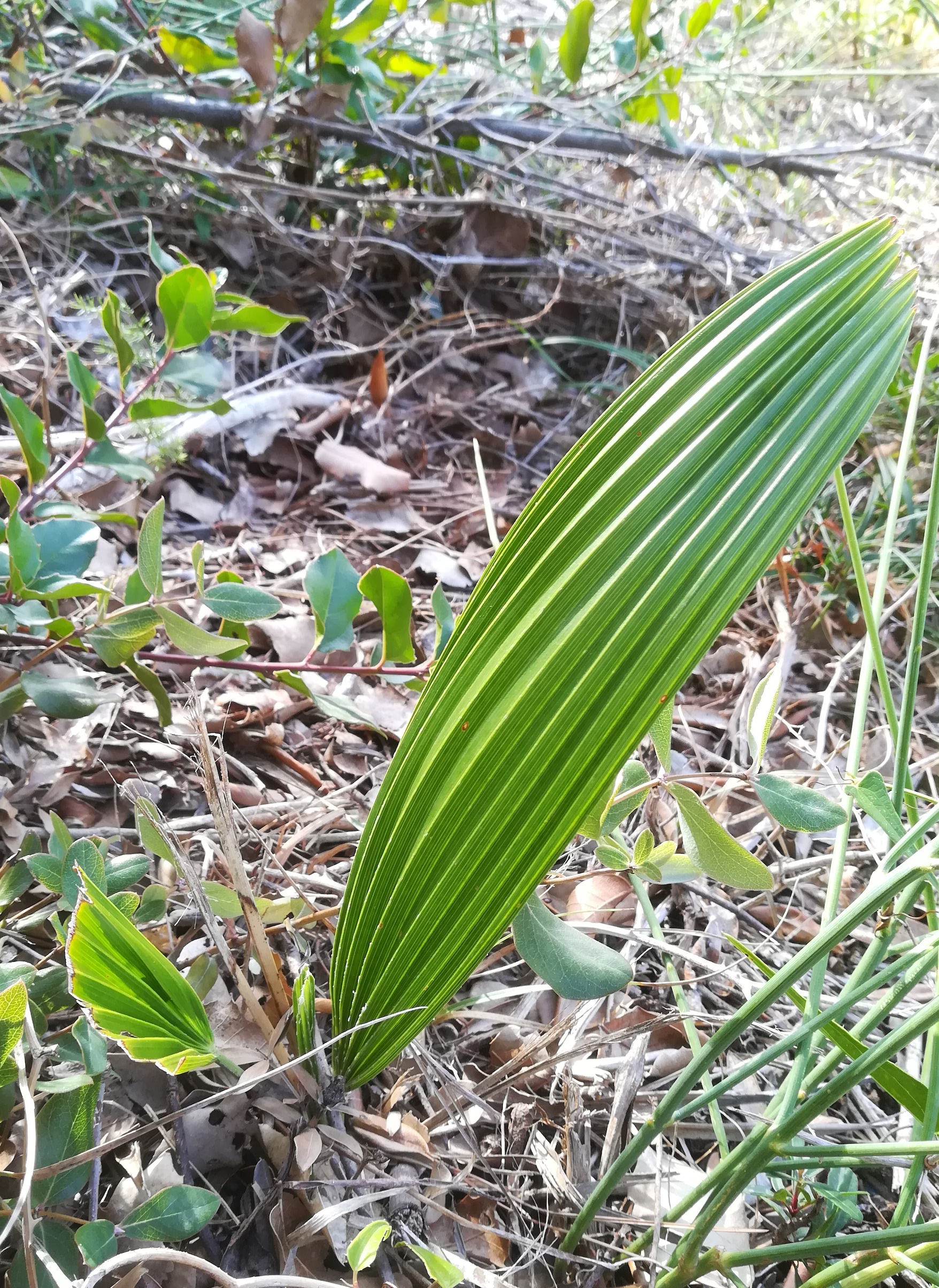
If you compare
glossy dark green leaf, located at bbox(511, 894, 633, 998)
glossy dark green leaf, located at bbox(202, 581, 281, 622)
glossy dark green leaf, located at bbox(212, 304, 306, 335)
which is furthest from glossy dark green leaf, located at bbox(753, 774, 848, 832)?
glossy dark green leaf, located at bbox(212, 304, 306, 335)

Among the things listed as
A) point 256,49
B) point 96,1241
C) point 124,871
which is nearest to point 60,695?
point 124,871

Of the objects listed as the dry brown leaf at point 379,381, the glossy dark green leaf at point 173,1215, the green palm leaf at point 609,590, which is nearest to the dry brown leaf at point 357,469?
the dry brown leaf at point 379,381

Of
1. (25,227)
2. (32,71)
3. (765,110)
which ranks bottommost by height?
(25,227)

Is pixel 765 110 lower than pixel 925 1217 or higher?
higher

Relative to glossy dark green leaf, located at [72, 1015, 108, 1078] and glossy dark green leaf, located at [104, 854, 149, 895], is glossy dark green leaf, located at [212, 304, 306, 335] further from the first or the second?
glossy dark green leaf, located at [72, 1015, 108, 1078]

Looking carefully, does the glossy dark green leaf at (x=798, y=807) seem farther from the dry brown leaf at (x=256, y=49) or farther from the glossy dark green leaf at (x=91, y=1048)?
the dry brown leaf at (x=256, y=49)

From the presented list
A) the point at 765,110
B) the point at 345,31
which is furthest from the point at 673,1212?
the point at 765,110

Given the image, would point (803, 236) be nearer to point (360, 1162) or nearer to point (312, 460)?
point (312, 460)

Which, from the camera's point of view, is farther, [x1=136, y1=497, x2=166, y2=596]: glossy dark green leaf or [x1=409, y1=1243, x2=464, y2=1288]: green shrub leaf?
[x1=136, y1=497, x2=166, y2=596]: glossy dark green leaf
